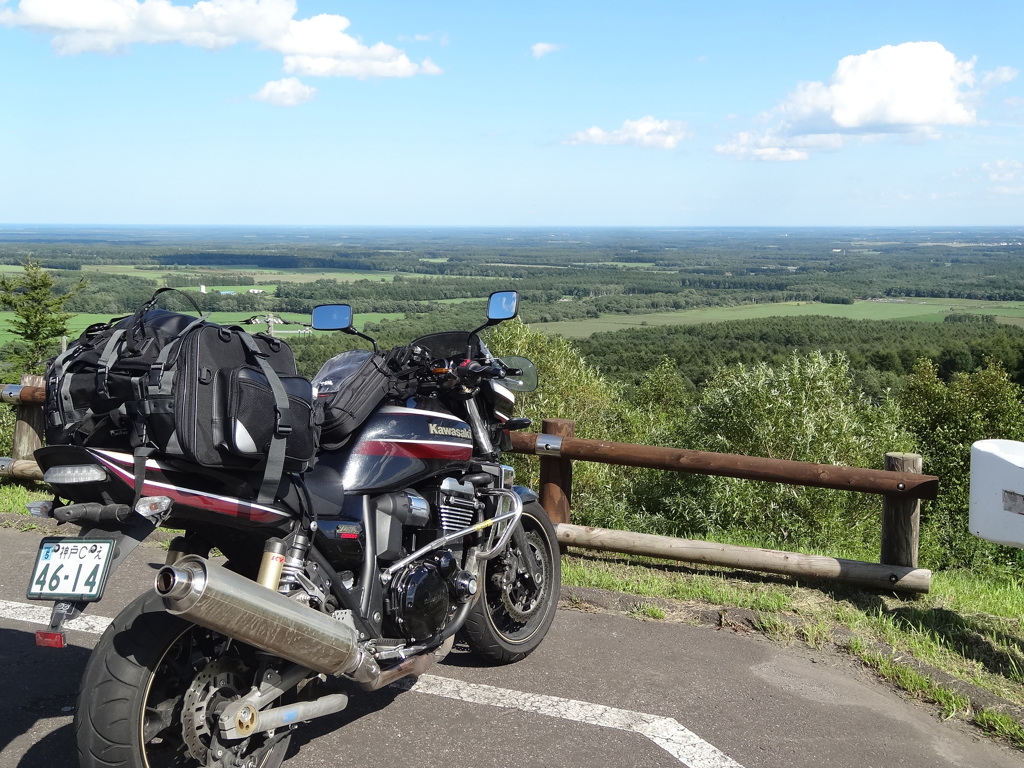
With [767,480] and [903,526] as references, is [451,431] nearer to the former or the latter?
[767,480]

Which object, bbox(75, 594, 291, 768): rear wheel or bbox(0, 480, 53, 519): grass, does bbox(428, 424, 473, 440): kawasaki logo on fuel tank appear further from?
bbox(0, 480, 53, 519): grass

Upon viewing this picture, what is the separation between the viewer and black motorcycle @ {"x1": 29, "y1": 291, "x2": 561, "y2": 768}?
289 centimetres

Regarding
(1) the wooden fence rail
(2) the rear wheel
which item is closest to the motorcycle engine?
(2) the rear wheel

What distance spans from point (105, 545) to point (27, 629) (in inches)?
93.6

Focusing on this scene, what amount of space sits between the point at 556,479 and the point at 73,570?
4.17 metres

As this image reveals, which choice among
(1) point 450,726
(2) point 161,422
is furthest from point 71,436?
(1) point 450,726

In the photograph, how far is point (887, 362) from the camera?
250 feet

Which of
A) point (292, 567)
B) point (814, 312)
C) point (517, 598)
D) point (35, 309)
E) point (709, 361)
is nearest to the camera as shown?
point (292, 567)

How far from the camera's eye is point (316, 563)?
3.42 metres

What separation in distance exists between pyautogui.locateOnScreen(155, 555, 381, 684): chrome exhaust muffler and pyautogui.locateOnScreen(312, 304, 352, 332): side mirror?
4.42ft

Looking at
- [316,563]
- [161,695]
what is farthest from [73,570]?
[316,563]

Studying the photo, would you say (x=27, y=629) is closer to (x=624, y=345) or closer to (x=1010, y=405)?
(x=1010, y=405)

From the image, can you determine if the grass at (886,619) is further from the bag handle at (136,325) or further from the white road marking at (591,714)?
the bag handle at (136,325)

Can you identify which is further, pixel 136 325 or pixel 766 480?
pixel 766 480
